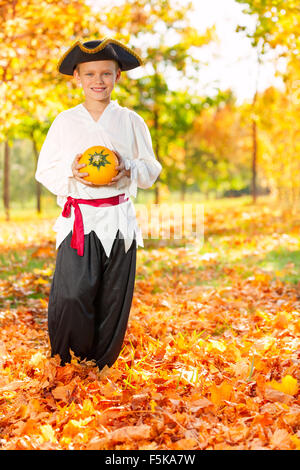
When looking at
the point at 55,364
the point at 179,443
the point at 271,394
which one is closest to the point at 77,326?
the point at 55,364

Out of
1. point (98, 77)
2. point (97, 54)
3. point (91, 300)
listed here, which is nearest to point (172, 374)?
point (91, 300)

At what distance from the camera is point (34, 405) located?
342cm

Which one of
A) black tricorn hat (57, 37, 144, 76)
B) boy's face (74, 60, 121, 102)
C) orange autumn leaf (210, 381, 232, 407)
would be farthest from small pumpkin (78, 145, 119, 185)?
orange autumn leaf (210, 381, 232, 407)

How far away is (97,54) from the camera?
354cm

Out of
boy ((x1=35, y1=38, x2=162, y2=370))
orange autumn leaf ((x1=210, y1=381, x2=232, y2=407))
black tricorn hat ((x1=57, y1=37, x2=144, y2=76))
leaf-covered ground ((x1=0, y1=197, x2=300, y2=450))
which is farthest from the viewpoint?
boy ((x1=35, y1=38, x2=162, y2=370))

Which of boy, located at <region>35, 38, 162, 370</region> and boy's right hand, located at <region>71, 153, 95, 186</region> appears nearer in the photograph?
boy's right hand, located at <region>71, 153, 95, 186</region>

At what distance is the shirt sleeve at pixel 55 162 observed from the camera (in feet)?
12.1

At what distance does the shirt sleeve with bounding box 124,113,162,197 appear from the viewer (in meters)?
3.74

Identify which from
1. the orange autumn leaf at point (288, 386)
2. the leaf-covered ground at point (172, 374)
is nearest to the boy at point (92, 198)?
the leaf-covered ground at point (172, 374)

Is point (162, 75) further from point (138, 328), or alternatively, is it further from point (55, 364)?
point (55, 364)

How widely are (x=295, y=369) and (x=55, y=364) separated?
1.81 meters

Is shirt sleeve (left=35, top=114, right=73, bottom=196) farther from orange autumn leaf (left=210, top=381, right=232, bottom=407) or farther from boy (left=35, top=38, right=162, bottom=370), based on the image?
orange autumn leaf (left=210, top=381, right=232, bottom=407)

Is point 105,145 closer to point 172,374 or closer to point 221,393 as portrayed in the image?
point 172,374

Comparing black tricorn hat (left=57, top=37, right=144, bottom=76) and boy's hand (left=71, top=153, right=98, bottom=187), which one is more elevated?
black tricorn hat (left=57, top=37, right=144, bottom=76)
